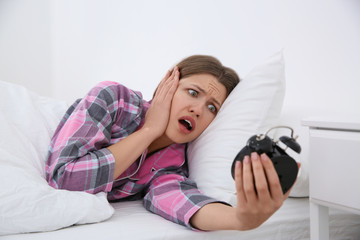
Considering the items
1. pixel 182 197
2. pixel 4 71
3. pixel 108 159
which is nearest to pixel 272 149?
pixel 182 197

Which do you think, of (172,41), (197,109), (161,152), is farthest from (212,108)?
(172,41)

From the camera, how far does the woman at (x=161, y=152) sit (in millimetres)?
676

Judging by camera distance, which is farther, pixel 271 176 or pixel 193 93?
pixel 193 93

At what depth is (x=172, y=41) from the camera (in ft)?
6.57

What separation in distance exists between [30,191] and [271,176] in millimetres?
507

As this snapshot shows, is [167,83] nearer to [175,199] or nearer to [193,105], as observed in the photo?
[193,105]

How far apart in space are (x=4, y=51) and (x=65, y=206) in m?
2.50

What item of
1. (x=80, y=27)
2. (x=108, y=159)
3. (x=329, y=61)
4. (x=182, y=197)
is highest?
(x=80, y=27)

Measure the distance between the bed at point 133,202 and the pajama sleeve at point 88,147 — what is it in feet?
0.14

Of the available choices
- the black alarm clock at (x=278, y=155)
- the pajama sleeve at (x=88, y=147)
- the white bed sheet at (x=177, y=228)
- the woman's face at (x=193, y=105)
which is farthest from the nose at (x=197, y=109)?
the black alarm clock at (x=278, y=155)

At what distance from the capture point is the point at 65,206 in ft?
2.57

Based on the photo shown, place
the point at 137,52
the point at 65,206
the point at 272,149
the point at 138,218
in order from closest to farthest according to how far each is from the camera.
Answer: the point at 272,149 < the point at 65,206 < the point at 138,218 < the point at 137,52

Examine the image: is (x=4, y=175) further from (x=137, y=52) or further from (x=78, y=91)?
(x=78, y=91)

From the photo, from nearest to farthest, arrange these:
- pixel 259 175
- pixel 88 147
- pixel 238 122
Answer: pixel 259 175 → pixel 88 147 → pixel 238 122
